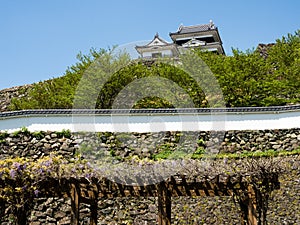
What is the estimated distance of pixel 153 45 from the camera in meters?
26.5

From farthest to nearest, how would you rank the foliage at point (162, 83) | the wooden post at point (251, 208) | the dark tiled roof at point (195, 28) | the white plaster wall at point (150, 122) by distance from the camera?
the dark tiled roof at point (195, 28) < the foliage at point (162, 83) < the white plaster wall at point (150, 122) < the wooden post at point (251, 208)

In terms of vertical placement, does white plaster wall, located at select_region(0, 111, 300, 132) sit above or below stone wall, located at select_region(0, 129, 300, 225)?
above

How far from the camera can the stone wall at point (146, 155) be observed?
375 inches

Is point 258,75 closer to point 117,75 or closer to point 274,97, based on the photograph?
point 274,97

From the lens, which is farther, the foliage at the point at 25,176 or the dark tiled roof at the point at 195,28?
the dark tiled roof at the point at 195,28

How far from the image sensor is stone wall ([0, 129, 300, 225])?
952 centimetres

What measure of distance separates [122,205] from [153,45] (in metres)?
17.7

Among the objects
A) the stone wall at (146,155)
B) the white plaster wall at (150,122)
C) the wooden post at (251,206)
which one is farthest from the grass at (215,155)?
the wooden post at (251,206)

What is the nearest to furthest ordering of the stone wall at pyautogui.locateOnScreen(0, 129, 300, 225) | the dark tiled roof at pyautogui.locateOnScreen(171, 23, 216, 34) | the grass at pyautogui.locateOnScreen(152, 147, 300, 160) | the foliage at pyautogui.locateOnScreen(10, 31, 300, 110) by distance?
the stone wall at pyautogui.locateOnScreen(0, 129, 300, 225) < the grass at pyautogui.locateOnScreen(152, 147, 300, 160) < the foliage at pyautogui.locateOnScreen(10, 31, 300, 110) < the dark tiled roof at pyautogui.locateOnScreen(171, 23, 216, 34)

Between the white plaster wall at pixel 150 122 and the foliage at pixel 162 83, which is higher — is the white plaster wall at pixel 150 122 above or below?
below

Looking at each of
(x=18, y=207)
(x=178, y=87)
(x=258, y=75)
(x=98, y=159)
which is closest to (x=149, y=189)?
(x=18, y=207)

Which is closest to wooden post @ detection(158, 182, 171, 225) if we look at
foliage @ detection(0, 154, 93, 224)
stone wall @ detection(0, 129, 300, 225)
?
foliage @ detection(0, 154, 93, 224)

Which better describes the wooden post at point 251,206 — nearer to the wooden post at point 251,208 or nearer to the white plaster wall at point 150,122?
the wooden post at point 251,208

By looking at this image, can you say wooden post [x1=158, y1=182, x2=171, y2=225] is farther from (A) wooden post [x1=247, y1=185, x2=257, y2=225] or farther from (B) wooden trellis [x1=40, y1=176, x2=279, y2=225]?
(A) wooden post [x1=247, y1=185, x2=257, y2=225]
